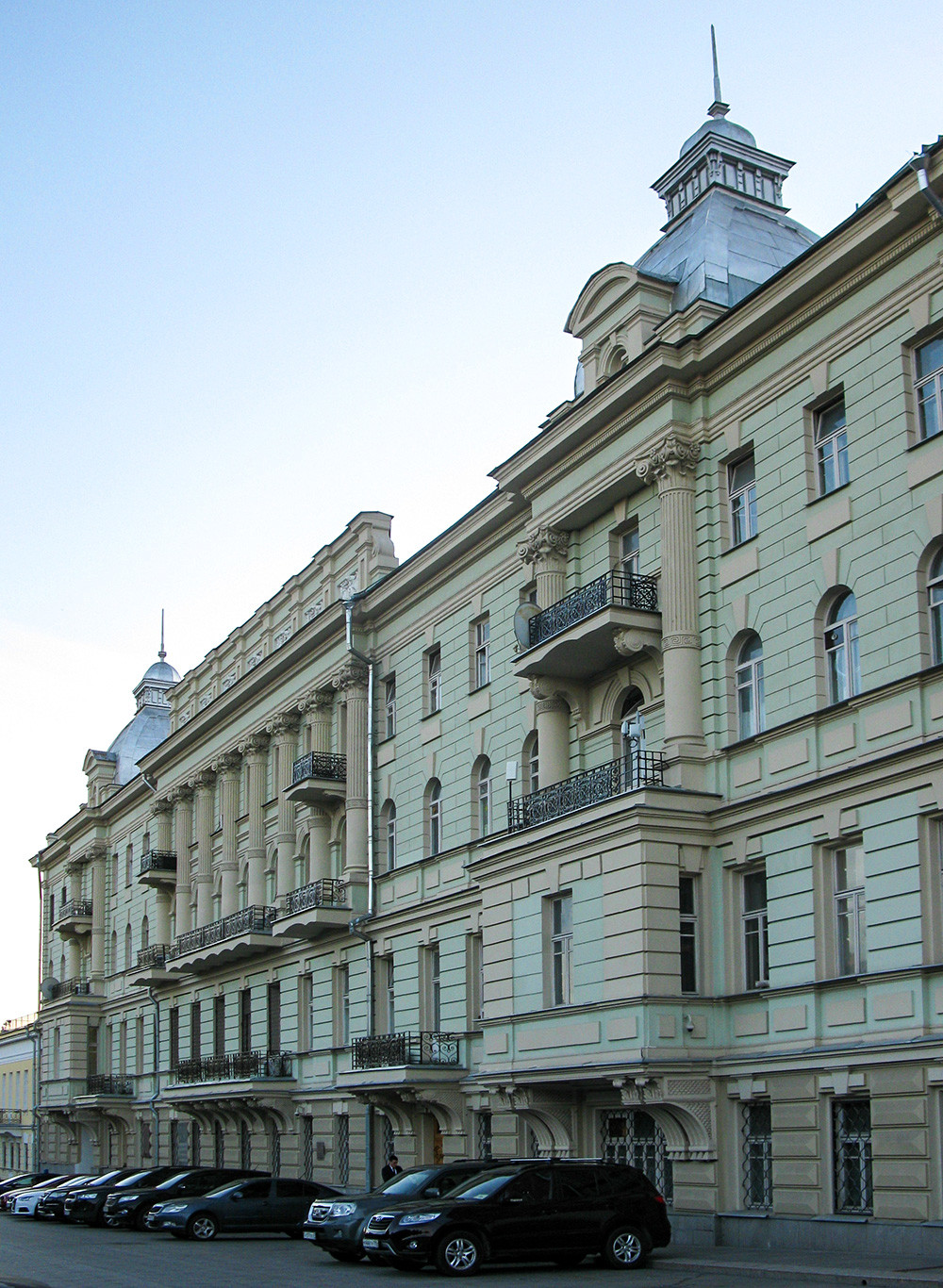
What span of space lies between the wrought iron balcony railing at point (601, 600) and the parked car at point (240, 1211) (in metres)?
12.3

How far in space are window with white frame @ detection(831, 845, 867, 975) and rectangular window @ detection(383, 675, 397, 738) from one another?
17.7 m

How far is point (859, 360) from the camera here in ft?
78.5

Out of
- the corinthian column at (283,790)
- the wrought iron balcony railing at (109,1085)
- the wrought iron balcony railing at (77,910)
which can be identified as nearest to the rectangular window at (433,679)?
the corinthian column at (283,790)

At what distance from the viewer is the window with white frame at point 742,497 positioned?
26453 mm

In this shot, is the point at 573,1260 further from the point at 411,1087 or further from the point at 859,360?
the point at 859,360

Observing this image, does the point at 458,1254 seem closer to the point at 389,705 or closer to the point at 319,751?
the point at 389,705

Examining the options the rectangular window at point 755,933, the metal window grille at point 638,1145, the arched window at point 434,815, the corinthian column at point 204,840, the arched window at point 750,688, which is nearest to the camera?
the rectangular window at point 755,933

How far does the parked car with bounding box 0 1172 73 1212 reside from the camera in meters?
44.1

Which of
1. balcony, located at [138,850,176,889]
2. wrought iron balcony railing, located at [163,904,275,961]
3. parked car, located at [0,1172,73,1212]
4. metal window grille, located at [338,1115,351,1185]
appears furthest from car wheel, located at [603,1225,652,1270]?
balcony, located at [138,850,176,889]

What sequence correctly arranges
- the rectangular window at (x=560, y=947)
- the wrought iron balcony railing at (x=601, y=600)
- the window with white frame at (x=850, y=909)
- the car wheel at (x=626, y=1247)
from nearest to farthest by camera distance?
the car wheel at (x=626, y=1247)
the window with white frame at (x=850, y=909)
the rectangular window at (x=560, y=947)
the wrought iron balcony railing at (x=601, y=600)

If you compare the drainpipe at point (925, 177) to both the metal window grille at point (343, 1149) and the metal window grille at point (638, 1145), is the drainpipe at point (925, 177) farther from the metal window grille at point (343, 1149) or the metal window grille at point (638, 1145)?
the metal window grille at point (343, 1149)

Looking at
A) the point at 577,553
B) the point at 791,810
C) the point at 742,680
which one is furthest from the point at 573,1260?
the point at 577,553

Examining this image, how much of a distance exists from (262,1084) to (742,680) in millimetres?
22533

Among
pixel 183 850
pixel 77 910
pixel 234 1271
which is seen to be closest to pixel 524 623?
pixel 234 1271
